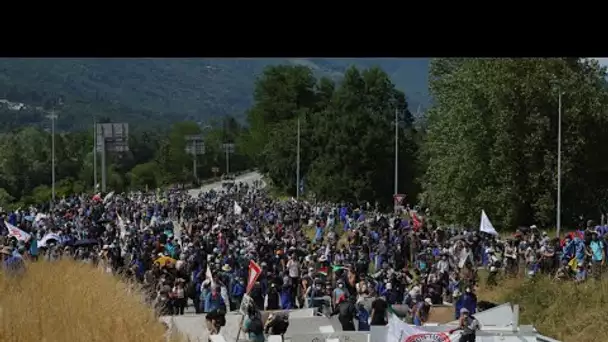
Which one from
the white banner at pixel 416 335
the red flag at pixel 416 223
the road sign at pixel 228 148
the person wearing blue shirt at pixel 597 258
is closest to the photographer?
the white banner at pixel 416 335

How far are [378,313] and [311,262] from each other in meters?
6.76

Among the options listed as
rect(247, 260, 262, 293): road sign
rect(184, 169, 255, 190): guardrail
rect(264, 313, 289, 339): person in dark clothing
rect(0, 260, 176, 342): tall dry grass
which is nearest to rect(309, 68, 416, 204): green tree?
rect(247, 260, 262, 293): road sign

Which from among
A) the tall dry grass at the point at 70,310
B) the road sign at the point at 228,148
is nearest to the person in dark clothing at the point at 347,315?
the tall dry grass at the point at 70,310

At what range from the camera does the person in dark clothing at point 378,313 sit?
16.8 metres

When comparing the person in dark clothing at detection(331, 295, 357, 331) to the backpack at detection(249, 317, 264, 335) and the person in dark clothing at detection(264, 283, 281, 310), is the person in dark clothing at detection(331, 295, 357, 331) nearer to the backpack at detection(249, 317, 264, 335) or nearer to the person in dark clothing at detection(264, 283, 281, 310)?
the backpack at detection(249, 317, 264, 335)

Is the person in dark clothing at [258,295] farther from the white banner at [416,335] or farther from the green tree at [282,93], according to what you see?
the green tree at [282,93]

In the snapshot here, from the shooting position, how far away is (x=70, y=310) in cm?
1266

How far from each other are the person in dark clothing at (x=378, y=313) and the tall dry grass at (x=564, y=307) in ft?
14.1

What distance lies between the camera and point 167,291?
19.0 metres

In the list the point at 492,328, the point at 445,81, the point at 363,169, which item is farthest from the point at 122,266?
the point at 363,169

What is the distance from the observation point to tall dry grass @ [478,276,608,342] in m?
18.9

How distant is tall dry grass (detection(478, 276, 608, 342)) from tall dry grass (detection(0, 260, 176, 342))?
8.46 metres

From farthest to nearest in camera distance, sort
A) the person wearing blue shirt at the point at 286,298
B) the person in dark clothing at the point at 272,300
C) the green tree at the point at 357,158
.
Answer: the green tree at the point at 357,158 < the person wearing blue shirt at the point at 286,298 < the person in dark clothing at the point at 272,300
